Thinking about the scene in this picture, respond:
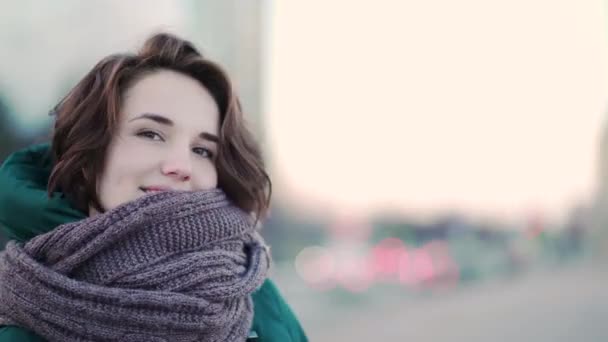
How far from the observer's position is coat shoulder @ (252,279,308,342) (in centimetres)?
87

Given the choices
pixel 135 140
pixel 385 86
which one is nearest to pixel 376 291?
pixel 385 86

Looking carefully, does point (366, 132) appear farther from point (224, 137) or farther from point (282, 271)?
point (224, 137)

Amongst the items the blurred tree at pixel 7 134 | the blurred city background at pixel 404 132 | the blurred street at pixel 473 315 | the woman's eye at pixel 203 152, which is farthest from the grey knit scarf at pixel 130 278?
the blurred street at pixel 473 315

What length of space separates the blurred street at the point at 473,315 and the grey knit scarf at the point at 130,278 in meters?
1.58

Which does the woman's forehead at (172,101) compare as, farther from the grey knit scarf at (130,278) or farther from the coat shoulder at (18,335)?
the coat shoulder at (18,335)

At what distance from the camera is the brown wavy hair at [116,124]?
0.77 metres

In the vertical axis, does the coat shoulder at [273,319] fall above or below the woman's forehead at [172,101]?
below

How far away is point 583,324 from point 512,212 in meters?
0.64

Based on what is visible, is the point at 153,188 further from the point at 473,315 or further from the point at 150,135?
the point at 473,315

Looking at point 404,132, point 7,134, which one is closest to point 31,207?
point 7,134

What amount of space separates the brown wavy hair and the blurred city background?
1.58 feet

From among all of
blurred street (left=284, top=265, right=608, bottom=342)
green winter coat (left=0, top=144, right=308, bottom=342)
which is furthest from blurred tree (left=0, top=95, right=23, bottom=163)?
blurred street (left=284, top=265, right=608, bottom=342)

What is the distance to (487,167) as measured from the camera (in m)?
2.86

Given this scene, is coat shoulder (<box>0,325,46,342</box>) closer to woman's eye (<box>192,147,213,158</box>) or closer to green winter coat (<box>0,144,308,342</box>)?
green winter coat (<box>0,144,308,342</box>)
